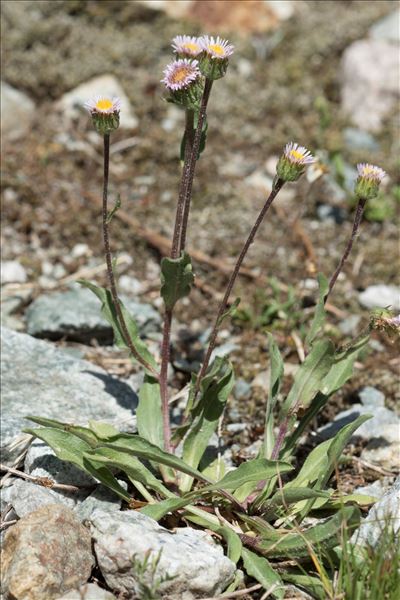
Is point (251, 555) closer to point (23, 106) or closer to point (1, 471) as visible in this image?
point (1, 471)

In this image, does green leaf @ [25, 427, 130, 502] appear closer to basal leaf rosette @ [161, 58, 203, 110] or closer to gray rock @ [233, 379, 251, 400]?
gray rock @ [233, 379, 251, 400]

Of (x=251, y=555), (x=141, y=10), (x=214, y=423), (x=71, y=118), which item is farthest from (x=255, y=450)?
(x=141, y=10)

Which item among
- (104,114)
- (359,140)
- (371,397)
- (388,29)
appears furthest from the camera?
(388,29)

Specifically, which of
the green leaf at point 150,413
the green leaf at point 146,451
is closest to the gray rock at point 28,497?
the green leaf at point 146,451

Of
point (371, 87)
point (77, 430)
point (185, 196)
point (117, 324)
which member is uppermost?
point (371, 87)

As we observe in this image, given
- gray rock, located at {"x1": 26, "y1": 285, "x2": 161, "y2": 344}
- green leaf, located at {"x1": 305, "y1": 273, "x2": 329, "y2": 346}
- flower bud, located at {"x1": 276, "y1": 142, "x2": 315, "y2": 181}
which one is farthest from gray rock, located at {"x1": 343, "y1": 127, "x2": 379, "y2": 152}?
flower bud, located at {"x1": 276, "y1": 142, "x2": 315, "y2": 181}

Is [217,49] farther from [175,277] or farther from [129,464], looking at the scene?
[129,464]

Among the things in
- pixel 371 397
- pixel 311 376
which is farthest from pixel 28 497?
pixel 371 397
